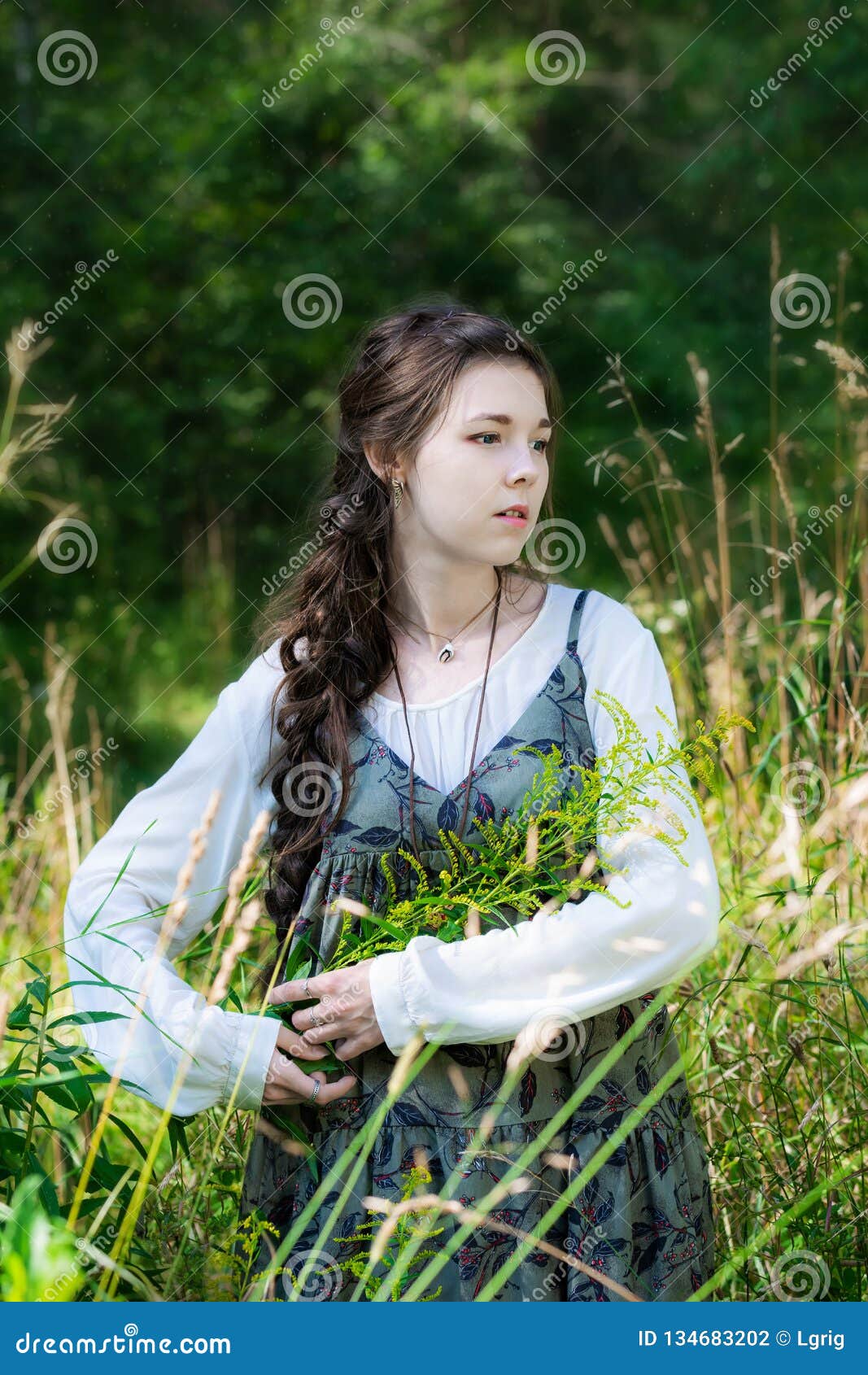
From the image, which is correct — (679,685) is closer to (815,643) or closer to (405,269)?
(815,643)

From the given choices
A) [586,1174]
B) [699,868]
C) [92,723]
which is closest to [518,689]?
[699,868]

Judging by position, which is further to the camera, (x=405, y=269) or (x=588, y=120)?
(x=588, y=120)

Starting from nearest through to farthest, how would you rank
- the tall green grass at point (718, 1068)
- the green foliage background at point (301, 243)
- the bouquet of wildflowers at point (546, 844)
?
the tall green grass at point (718, 1068), the bouquet of wildflowers at point (546, 844), the green foliage background at point (301, 243)

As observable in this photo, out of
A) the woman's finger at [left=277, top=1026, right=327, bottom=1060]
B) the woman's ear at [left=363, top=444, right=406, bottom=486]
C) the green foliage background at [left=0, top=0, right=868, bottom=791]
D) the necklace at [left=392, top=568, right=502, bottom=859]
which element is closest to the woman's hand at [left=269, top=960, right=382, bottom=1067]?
the woman's finger at [left=277, top=1026, right=327, bottom=1060]

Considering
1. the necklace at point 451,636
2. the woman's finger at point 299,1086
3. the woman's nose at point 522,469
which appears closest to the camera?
the woman's finger at point 299,1086

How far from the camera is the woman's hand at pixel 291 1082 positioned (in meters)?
1.58

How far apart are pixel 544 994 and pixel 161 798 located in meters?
0.58

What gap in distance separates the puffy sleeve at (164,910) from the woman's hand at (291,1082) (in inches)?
0.8

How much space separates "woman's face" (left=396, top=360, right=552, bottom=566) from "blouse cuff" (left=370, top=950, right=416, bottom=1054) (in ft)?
1.80

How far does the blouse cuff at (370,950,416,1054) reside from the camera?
151 centimetres

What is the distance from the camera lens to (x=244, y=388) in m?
7.82

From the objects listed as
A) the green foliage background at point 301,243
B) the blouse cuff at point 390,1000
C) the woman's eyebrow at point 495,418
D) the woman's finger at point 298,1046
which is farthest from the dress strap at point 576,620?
the green foliage background at point 301,243

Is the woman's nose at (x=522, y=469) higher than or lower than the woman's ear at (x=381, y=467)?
higher

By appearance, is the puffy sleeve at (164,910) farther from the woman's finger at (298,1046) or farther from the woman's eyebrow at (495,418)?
the woman's eyebrow at (495,418)
